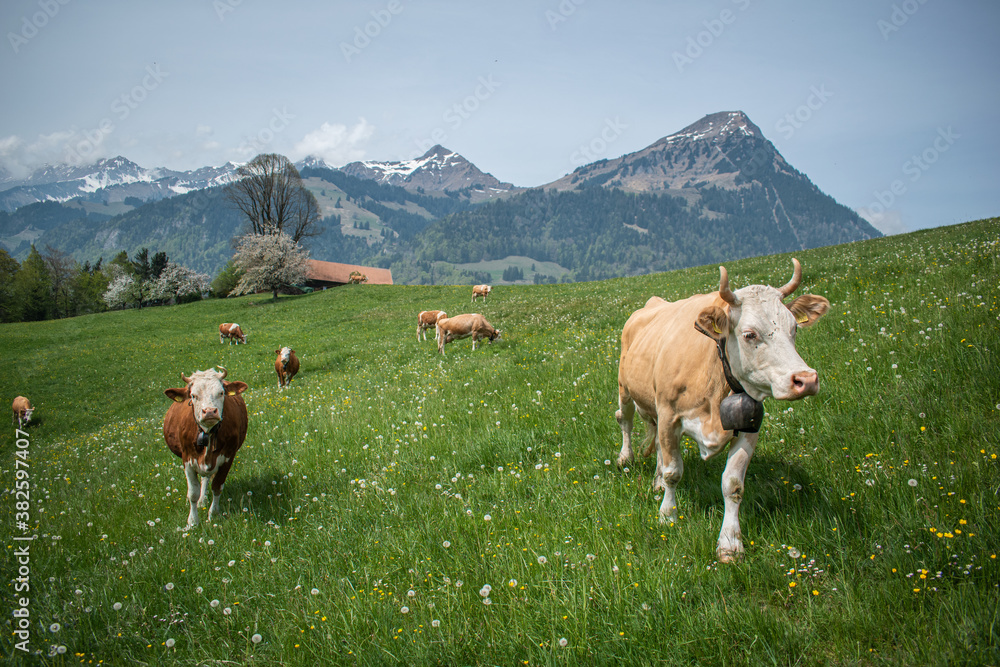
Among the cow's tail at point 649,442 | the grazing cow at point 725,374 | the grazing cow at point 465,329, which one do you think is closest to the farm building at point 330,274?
the grazing cow at point 465,329

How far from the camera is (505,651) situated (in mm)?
3158

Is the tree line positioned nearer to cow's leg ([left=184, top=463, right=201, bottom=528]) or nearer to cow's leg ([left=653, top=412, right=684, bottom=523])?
cow's leg ([left=184, top=463, right=201, bottom=528])

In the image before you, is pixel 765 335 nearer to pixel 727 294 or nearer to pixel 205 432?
pixel 727 294

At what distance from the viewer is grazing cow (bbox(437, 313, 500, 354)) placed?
19.2 metres

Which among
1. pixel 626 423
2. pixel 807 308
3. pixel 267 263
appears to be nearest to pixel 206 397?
pixel 626 423

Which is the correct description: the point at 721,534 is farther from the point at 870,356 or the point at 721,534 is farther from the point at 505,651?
the point at 870,356

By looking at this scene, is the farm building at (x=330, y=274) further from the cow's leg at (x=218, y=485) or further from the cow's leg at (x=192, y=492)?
the cow's leg at (x=192, y=492)

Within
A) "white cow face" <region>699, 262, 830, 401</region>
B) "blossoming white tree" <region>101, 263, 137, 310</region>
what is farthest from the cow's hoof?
"blossoming white tree" <region>101, 263, 137, 310</region>

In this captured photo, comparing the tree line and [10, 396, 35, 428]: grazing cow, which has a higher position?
the tree line

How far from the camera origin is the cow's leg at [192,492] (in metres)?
6.35

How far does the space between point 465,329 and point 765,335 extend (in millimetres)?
16745

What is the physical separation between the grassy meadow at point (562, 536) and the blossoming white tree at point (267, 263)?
5749 centimetres

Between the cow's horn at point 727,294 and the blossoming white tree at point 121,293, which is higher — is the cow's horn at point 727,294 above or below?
below

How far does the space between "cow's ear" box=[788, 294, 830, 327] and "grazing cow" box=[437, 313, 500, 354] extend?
1558 cm
